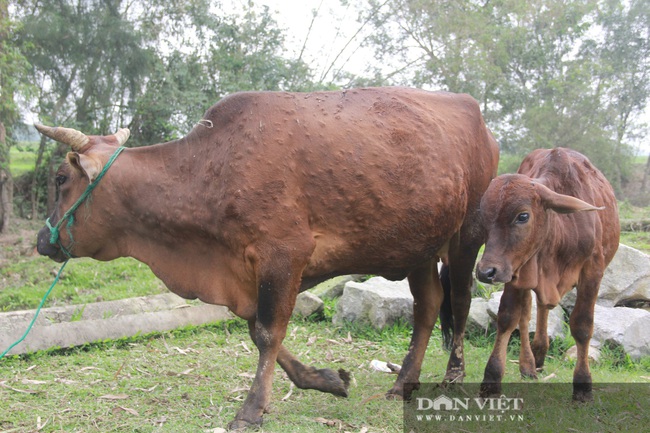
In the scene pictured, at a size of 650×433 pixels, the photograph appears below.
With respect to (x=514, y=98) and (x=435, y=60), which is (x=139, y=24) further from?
(x=514, y=98)

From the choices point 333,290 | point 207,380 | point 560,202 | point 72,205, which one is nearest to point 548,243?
point 560,202

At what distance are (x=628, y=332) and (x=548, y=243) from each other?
1.81 metres

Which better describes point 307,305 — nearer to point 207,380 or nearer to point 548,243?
point 207,380

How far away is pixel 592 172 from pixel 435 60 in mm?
10974

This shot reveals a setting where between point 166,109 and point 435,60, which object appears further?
point 435,60

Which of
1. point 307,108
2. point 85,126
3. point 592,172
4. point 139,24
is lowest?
point 85,126

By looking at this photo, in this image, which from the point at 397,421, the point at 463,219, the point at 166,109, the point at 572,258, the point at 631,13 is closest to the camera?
Result: the point at 397,421

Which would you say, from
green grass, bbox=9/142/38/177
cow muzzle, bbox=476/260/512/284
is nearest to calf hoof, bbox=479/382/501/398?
cow muzzle, bbox=476/260/512/284

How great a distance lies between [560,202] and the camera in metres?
4.04

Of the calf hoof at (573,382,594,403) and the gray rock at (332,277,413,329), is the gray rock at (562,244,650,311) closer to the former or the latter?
the gray rock at (332,277,413,329)

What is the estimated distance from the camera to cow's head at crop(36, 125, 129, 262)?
4.46 m

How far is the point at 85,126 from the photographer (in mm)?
11523

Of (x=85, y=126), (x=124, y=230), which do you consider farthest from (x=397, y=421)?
(x=85, y=126)

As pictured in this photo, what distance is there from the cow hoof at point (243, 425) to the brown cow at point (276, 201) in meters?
0.02
